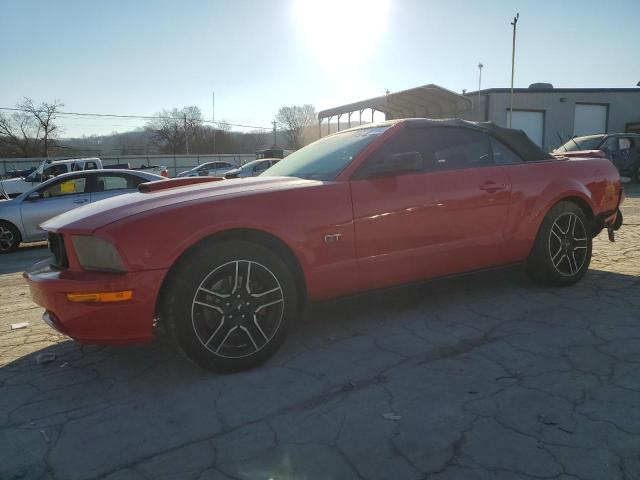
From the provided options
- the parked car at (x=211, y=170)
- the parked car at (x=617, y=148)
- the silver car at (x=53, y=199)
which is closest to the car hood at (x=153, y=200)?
the silver car at (x=53, y=199)

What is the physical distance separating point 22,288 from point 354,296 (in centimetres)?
414

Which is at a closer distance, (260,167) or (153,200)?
(153,200)

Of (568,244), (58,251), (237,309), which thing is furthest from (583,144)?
(58,251)

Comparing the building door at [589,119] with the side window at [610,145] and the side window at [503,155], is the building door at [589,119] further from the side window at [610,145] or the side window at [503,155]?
the side window at [503,155]

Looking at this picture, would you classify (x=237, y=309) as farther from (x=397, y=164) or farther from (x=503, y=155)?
(x=503, y=155)

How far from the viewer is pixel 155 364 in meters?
2.94

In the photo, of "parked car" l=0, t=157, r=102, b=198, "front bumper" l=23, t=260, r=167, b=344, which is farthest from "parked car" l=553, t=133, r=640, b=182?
"parked car" l=0, t=157, r=102, b=198

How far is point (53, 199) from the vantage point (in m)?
8.82

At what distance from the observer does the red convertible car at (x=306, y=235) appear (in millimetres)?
2527

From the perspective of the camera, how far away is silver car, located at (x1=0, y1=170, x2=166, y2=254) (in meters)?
8.64

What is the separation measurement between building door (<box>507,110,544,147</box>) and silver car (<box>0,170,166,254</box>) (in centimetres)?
2214

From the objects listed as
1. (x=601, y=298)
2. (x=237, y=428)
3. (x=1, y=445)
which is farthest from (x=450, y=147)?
(x=1, y=445)

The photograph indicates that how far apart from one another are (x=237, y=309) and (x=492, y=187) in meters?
2.17

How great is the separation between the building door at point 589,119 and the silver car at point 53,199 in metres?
25.9
